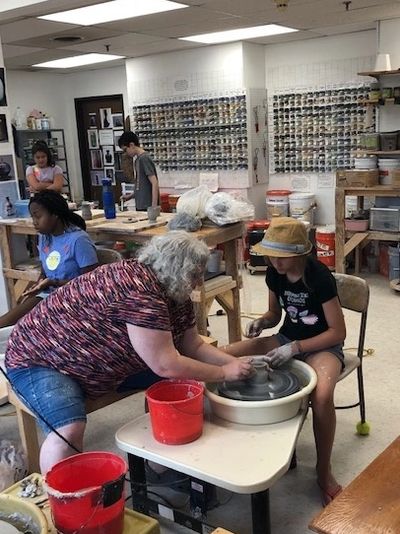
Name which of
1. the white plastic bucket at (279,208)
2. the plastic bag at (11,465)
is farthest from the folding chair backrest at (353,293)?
the white plastic bucket at (279,208)

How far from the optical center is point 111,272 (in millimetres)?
1893

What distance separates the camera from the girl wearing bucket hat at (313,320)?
7.06 ft

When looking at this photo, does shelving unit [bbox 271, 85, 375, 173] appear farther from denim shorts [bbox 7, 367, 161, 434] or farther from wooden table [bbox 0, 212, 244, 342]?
denim shorts [bbox 7, 367, 161, 434]

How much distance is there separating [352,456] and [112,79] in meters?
6.46

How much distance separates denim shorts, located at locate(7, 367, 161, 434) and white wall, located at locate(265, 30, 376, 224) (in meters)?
4.70

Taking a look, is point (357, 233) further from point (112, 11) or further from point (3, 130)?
point (3, 130)

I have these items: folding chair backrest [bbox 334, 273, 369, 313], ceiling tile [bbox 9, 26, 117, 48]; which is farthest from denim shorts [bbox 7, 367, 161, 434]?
ceiling tile [bbox 9, 26, 117, 48]

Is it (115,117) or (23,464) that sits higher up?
(115,117)

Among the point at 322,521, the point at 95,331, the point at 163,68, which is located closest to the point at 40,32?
the point at 163,68

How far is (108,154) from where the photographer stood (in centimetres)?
807

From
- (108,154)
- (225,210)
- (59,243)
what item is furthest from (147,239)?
(108,154)

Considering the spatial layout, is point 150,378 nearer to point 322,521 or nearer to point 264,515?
point 264,515

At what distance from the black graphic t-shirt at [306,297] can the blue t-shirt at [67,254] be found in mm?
995

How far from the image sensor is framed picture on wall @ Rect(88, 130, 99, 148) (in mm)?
8155
